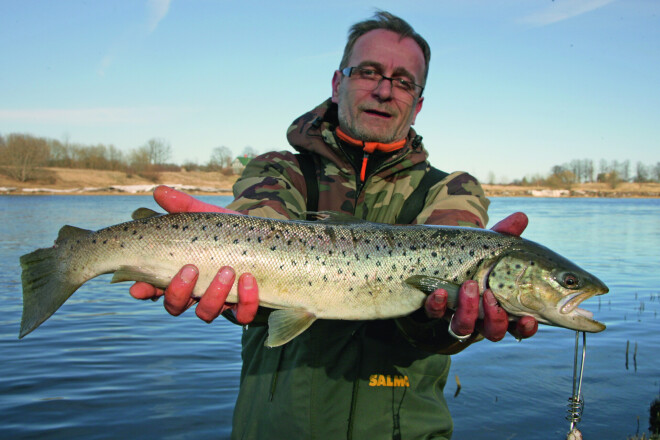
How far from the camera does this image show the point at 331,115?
4605 mm

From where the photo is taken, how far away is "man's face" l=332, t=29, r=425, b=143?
412 centimetres

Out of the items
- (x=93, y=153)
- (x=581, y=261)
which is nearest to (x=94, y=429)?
(x=581, y=261)

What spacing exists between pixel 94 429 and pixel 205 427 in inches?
54.6

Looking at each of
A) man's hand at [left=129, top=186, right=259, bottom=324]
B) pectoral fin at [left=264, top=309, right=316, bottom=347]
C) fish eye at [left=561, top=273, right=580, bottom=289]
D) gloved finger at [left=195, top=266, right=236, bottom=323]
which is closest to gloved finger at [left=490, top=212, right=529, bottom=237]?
fish eye at [left=561, top=273, right=580, bottom=289]

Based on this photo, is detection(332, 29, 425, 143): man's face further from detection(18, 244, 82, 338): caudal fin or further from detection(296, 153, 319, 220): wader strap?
detection(18, 244, 82, 338): caudal fin

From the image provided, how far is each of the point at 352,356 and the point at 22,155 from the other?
84.8m

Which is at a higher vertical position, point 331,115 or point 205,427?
point 331,115

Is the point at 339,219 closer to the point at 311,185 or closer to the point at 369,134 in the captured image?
the point at 311,185

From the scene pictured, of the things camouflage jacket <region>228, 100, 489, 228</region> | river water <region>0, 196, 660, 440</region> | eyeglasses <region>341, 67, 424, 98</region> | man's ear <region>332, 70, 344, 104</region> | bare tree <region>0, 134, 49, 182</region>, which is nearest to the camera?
camouflage jacket <region>228, 100, 489, 228</region>

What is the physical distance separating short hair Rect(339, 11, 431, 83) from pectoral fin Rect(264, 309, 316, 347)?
7.57 ft

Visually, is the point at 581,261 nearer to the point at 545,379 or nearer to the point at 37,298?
the point at 545,379

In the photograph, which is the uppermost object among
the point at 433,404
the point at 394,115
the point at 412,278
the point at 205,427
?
the point at 394,115

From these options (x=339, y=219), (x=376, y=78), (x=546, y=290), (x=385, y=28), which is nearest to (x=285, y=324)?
(x=339, y=219)

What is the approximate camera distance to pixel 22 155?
7562 cm
